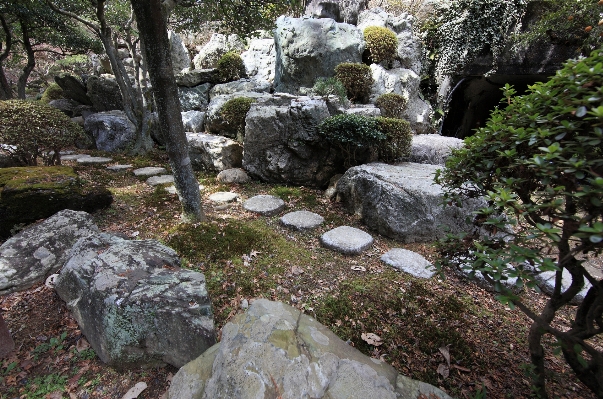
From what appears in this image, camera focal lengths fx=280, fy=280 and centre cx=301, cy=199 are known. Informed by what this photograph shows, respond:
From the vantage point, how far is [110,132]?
9.16 metres

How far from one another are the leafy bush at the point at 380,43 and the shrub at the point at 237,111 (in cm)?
468

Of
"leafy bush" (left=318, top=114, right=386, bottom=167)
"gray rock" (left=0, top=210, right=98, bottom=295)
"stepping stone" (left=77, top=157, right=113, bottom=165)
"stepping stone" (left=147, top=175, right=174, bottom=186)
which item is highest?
"leafy bush" (left=318, top=114, right=386, bottom=167)

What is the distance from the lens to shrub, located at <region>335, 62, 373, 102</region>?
322 inches

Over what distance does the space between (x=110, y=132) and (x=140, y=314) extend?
899 cm

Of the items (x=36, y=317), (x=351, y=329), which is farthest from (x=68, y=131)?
(x=351, y=329)

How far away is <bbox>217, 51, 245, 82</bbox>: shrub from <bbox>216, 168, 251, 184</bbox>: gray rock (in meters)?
5.37

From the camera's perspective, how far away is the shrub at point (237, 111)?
277 inches

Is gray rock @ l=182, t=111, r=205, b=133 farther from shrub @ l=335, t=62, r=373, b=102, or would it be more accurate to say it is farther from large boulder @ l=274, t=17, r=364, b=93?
shrub @ l=335, t=62, r=373, b=102

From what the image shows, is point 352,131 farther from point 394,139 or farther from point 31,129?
point 31,129

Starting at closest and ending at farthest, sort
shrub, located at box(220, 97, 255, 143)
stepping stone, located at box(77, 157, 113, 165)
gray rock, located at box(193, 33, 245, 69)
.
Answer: shrub, located at box(220, 97, 255, 143) → stepping stone, located at box(77, 157, 113, 165) → gray rock, located at box(193, 33, 245, 69)

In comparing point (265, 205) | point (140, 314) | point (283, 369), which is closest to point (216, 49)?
point (265, 205)

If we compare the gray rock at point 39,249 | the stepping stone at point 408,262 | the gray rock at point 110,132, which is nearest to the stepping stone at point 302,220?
the stepping stone at point 408,262

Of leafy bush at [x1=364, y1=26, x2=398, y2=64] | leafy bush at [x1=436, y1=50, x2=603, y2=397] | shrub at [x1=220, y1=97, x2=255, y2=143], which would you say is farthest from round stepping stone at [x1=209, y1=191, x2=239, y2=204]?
leafy bush at [x1=364, y1=26, x2=398, y2=64]

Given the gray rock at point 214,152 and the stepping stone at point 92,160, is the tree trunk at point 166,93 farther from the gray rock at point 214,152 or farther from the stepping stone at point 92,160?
the stepping stone at point 92,160
